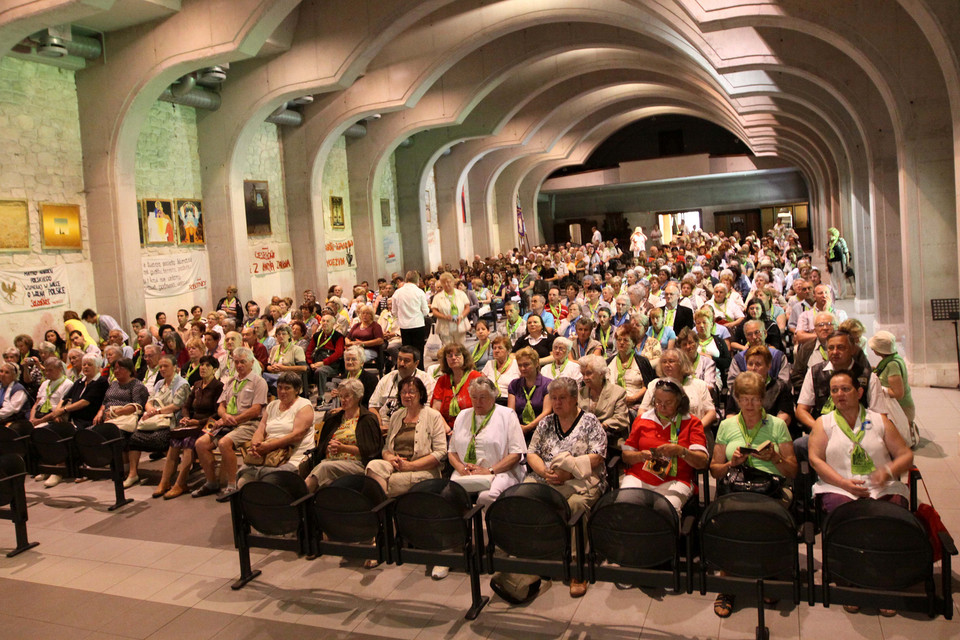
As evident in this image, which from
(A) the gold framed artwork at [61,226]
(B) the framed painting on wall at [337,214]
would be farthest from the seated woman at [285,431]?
(B) the framed painting on wall at [337,214]

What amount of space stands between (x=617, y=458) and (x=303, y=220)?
46.0 feet

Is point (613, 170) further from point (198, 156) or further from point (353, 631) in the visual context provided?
point (353, 631)

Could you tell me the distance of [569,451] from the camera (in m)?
4.77

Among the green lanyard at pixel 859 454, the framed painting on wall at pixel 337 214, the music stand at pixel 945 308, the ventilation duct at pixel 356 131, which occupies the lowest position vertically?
the green lanyard at pixel 859 454

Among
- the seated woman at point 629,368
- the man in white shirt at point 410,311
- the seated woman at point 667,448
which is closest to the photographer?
the seated woman at point 667,448

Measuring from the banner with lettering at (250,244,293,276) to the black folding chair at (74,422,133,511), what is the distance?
1013 cm

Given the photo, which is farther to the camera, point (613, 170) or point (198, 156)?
point (613, 170)

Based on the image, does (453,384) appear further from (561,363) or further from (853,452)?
(853,452)

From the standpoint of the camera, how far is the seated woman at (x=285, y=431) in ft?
18.9

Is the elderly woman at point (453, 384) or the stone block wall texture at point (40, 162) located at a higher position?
the stone block wall texture at point (40, 162)

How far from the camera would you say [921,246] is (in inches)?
337

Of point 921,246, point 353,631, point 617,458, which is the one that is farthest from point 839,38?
point 353,631

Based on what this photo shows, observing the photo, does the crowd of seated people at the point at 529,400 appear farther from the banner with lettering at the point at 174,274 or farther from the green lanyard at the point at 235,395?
the banner with lettering at the point at 174,274

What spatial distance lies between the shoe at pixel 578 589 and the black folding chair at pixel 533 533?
399mm
